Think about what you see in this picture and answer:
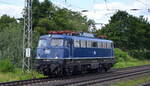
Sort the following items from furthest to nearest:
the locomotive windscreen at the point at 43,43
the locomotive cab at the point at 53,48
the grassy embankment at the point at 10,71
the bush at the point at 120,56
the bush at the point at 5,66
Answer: the bush at the point at 120,56 → the bush at the point at 5,66 → the grassy embankment at the point at 10,71 → the locomotive windscreen at the point at 43,43 → the locomotive cab at the point at 53,48

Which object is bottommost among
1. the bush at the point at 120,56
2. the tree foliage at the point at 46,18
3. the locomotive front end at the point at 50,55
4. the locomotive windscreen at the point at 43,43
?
the bush at the point at 120,56

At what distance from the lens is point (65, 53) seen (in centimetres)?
2548

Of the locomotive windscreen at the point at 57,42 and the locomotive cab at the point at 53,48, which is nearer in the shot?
the locomotive cab at the point at 53,48

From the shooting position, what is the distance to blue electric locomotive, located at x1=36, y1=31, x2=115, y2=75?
25.3 m

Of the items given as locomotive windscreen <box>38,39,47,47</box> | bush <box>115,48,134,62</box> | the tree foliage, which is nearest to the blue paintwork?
locomotive windscreen <box>38,39,47,47</box>

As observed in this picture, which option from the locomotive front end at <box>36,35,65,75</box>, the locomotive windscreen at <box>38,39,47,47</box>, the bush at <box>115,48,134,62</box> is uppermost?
the locomotive windscreen at <box>38,39,47,47</box>

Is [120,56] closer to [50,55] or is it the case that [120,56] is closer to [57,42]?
[57,42]

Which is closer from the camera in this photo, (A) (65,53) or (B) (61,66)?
(B) (61,66)

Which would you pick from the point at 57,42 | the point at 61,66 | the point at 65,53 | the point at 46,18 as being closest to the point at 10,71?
the point at 57,42

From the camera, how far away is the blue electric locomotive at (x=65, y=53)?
25328 millimetres

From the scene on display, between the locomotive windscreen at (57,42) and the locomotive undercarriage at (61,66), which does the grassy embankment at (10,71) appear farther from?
the locomotive windscreen at (57,42)

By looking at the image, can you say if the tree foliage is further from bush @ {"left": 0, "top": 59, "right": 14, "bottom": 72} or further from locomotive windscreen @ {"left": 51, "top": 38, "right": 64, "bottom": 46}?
locomotive windscreen @ {"left": 51, "top": 38, "right": 64, "bottom": 46}

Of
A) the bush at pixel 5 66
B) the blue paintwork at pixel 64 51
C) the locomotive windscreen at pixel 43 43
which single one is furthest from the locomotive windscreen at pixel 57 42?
the bush at pixel 5 66

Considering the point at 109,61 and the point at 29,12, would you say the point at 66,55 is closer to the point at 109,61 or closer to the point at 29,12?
the point at 29,12
